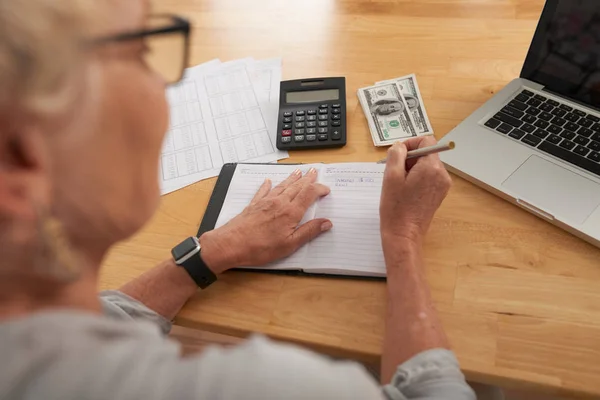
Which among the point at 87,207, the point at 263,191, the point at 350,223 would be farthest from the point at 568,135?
the point at 87,207

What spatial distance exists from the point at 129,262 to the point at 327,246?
31 cm

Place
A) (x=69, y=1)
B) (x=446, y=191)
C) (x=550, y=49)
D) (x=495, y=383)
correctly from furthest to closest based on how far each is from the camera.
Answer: (x=550, y=49) → (x=446, y=191) → (x=495, y=383) → (x=69, y=1)

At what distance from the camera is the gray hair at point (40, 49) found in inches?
13.8

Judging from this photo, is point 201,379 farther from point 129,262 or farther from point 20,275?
point 129,262

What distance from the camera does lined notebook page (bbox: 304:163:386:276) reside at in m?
0.76

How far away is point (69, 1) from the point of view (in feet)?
Result: 1.22

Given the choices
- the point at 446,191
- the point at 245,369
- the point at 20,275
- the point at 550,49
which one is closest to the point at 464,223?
the point at 446,191

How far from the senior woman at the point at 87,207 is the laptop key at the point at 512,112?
607 millimetres

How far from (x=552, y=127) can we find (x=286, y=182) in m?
0.44

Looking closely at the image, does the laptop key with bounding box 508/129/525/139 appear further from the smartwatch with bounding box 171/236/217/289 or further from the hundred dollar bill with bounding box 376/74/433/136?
the smartwatch with bounding box 171/236/217/289

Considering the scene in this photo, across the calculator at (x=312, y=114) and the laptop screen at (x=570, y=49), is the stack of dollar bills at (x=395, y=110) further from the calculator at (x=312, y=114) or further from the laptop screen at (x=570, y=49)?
the laptop screen at (x=570, y=49)

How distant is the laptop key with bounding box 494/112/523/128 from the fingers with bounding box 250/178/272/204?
0.40m

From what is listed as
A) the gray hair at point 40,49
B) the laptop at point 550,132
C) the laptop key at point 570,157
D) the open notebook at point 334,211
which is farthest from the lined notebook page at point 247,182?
the gray hair at point 40,49

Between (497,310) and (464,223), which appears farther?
(464,223)
